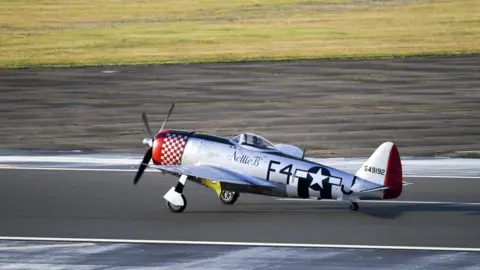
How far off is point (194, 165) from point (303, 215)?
286 centimetres

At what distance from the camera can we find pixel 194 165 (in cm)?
2541

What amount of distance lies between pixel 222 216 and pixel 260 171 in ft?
4.96

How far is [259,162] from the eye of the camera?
2488 cm

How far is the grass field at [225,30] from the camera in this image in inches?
2180

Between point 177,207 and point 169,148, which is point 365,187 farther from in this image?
point 169,148

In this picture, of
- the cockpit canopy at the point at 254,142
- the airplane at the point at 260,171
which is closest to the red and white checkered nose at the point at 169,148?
the airplane at the point at 260,171

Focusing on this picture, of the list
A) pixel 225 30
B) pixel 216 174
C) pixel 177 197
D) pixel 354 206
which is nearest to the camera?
pixel 216 174

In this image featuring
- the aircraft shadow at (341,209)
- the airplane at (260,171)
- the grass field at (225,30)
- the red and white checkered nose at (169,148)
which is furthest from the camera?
the grass field at (225,30)

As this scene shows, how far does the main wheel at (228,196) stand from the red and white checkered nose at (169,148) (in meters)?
1.67

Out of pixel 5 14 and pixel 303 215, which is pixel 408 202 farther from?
pixel 5 14

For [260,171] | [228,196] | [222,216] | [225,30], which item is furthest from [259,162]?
[225,30]

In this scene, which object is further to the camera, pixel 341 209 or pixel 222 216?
pixel 341 209

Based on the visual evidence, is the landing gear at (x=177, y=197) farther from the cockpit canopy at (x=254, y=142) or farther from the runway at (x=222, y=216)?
the cockpit canopy at (x=254, y=142)

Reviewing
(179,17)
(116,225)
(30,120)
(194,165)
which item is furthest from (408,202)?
(179,17)
